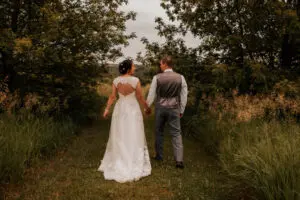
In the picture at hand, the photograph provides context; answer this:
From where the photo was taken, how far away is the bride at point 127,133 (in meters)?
6.85

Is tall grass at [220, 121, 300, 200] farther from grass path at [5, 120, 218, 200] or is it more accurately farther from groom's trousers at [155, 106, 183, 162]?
groom's trousers at [155, 106, 183, 162]

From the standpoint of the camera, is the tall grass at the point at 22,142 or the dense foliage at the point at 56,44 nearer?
the tall grass at the point at 22,142

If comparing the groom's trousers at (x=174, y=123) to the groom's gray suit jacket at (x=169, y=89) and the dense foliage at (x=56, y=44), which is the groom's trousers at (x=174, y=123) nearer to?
the groom's gray suit jacket at (x=169, y=89)

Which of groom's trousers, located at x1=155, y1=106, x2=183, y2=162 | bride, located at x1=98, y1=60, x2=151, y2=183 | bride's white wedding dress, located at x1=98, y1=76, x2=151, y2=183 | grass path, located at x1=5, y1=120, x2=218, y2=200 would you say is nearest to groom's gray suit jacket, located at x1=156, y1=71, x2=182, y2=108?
groom's trousers, located at x1=155, y1=106, x2=183, y2=162

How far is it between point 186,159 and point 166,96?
6.68ft

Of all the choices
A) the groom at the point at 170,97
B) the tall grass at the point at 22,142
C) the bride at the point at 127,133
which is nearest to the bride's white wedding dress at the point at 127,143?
the bride at the point at 127,133

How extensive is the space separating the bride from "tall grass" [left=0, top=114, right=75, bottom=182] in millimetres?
1625

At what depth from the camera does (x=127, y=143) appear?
706cm

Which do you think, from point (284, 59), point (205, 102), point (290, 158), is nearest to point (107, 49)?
point (205, 102)

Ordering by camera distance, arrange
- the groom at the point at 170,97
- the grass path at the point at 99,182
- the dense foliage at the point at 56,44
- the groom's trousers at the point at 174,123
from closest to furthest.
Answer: the grass path at the point at 99,182
the groom at the point at 170,97
the groom's trousers at the point at 174,123
the dense foliage at the point at 56,44

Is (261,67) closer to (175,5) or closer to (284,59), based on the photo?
(284,59)

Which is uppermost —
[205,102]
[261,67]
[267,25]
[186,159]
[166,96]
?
[267,25]

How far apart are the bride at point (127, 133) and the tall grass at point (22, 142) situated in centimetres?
162

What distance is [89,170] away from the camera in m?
6.89
